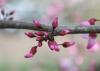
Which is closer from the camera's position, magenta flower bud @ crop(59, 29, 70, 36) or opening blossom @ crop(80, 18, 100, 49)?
magenta flower bud @ crop(59, 29, 70, 36)

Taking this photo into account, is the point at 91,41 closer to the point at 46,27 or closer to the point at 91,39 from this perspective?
the point at 91,39

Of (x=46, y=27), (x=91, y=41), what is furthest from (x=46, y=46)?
(x=46, y=27)

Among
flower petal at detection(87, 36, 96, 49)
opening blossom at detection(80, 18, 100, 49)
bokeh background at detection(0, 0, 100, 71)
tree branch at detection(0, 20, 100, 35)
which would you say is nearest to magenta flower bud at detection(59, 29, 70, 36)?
tree branch at detection(0, 20, 100, 35)

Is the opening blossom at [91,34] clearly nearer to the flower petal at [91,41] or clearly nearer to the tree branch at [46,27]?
the flower petal at [91,41]

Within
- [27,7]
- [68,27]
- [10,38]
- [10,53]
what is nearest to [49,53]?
[10,53]

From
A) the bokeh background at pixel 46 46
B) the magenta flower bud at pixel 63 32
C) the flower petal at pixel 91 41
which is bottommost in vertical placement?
the bokeh background at pixel 46 46

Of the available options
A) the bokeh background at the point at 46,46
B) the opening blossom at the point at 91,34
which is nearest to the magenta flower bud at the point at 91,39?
the opening blossom at the point at 91,34

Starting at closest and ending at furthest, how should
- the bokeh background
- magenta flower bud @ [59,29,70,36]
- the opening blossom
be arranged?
magenta flower bud @ [59,29,70,36] < the opening blossom < the bokeh background

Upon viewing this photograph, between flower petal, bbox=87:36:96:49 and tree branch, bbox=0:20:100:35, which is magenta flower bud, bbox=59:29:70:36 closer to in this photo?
tree branch, bbox=0:20:100:35

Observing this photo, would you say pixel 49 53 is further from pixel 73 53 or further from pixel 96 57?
pixel 73 53
